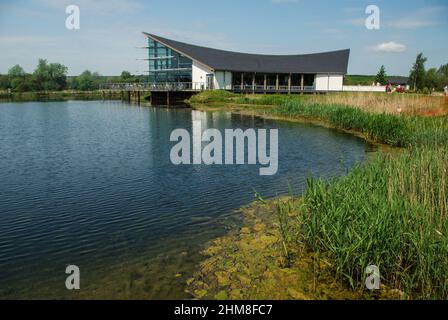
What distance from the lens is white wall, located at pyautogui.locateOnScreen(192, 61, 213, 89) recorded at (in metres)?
52.2

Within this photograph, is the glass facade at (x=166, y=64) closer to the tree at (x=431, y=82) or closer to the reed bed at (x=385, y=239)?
the tree at (x=431, y=82)

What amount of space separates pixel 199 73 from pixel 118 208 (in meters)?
45.3

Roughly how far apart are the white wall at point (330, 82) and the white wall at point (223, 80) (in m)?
14.6

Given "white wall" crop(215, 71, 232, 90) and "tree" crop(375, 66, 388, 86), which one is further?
"tree" crop(375, 66, 388, 86)

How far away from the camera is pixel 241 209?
9773 mm

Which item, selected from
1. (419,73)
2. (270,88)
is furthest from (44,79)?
(419,73)

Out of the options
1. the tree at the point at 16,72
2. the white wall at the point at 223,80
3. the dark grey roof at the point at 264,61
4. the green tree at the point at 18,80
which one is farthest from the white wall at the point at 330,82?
the tree at the point at 16,72

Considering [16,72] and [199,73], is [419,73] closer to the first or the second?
[199,73]

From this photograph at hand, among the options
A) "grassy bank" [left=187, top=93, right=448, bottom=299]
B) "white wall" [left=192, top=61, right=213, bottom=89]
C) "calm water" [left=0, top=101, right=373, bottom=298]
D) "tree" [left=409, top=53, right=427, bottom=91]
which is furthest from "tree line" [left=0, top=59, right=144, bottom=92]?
"grassy bank" [left=187, top=93, right=448, bottom=299]

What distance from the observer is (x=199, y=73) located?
52.8 m

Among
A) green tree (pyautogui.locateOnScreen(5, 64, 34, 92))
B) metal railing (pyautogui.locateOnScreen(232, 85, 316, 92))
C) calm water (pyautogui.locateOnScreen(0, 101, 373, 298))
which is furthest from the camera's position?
green tree (pyautogui.locateOnScreen(5, 64, 34, 92))

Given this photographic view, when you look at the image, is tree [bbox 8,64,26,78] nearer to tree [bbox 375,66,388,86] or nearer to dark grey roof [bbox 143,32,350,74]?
dark grey roof [bbox 143,32,350,74]

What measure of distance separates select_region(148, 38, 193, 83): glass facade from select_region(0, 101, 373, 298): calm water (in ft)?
122

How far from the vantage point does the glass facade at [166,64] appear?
5491 cm
